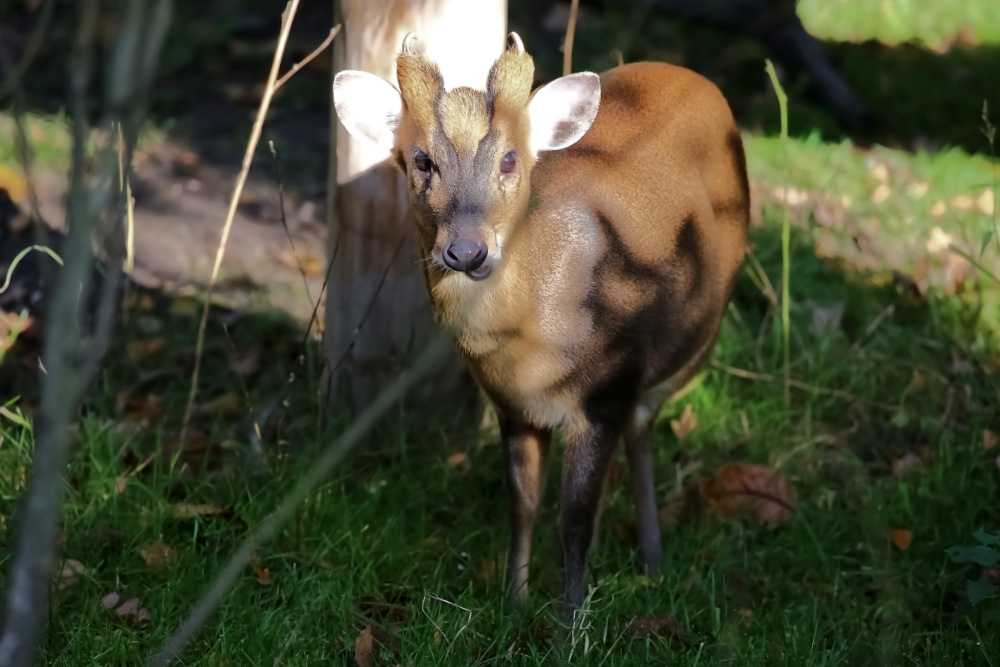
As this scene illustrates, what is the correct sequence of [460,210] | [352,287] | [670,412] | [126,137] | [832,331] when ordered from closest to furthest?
[126,137]
[460,210]
[352,287]
[670,412]
[832,331]

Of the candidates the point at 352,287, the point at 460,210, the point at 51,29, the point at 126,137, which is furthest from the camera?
the point at 51,29

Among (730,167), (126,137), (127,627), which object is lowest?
(127,627)

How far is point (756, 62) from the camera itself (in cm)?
677

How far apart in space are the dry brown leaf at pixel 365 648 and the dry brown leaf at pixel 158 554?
22.7 inches

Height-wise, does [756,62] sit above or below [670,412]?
below

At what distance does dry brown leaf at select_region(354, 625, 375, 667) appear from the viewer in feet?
9.19

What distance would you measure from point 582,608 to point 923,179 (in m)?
3.33

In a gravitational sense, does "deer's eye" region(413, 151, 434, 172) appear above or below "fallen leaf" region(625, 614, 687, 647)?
above

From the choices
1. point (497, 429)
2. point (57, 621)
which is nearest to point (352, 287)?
point (497, 429)

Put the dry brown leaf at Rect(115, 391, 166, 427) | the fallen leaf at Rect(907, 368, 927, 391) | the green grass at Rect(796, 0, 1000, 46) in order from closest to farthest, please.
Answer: the dry brown leaf at Rect(115, 391, 166, 427), the fallen leaf at Rect(907, 368, 927, 391), the green grass at Rect(796, 0, 1000, 46)

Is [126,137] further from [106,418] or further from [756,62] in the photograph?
[756,62]

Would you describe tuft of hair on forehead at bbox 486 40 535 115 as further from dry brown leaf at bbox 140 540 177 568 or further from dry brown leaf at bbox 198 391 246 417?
dry brown leaf at bbox 198 391 246 417

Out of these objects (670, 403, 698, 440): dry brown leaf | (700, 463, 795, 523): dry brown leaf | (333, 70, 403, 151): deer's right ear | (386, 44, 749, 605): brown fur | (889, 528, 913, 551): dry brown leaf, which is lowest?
(670, 403, 698, 440): dry brown leaf

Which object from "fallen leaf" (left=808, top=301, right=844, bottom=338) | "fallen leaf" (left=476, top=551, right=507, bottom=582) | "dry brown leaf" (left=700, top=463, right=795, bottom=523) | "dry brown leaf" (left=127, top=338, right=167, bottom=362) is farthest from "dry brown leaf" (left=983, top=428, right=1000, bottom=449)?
"dry brown leaf" (left=127, top=338, right=167, bottom=362)
